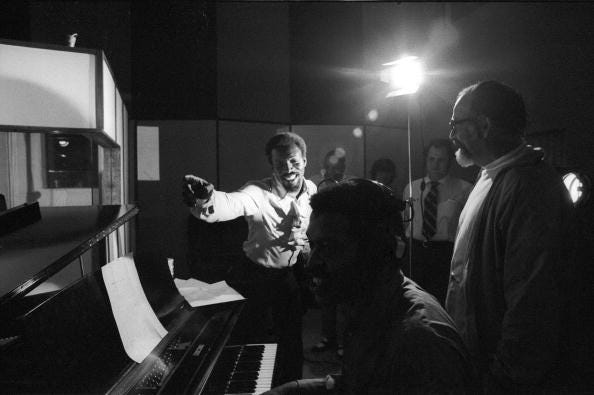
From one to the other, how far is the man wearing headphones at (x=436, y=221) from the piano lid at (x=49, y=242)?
2897 mm

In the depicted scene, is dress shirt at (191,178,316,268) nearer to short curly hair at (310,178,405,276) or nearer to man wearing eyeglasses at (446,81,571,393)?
man wearing eyeglasses at (446,81,571,393)

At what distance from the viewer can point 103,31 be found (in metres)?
→ 4.48

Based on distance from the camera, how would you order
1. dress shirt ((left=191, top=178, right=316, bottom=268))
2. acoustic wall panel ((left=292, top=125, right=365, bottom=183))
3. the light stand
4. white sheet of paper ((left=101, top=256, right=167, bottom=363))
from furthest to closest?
acoustic wall panel ((left=292, top=125, right=365, bottom=183)), the light stand, dress shirt ((left=191, top=178, right=316, bottom=268)), white sheet of paper ((left=101, top=256, right=167, bottom=363))

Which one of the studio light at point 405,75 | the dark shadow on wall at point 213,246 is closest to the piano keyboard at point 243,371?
the studio light at point 405,75

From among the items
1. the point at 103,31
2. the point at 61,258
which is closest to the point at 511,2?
the point at 103,31

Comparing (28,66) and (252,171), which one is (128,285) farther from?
(252,171)

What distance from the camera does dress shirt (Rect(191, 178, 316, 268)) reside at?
295 cm

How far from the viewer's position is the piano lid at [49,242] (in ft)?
2.66

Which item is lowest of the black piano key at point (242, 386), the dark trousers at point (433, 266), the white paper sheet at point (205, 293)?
the dark trousers at point (433, 266)

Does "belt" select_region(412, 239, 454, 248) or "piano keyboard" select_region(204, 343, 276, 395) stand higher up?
"belt" select_region(412, 239, 454, 248)

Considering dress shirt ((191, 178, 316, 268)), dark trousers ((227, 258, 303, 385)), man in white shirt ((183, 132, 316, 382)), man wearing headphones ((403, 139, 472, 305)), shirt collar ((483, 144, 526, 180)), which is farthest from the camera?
man wearing headphones ((403, 139, 472, 305))

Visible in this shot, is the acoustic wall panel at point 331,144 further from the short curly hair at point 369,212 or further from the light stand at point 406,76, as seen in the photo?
the short curly hair at point 369,212

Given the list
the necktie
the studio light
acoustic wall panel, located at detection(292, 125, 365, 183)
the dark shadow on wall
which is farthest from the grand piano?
acoustic wall panel, located at detection(292, 125, 365, 183)

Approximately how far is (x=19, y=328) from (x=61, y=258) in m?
0.25
